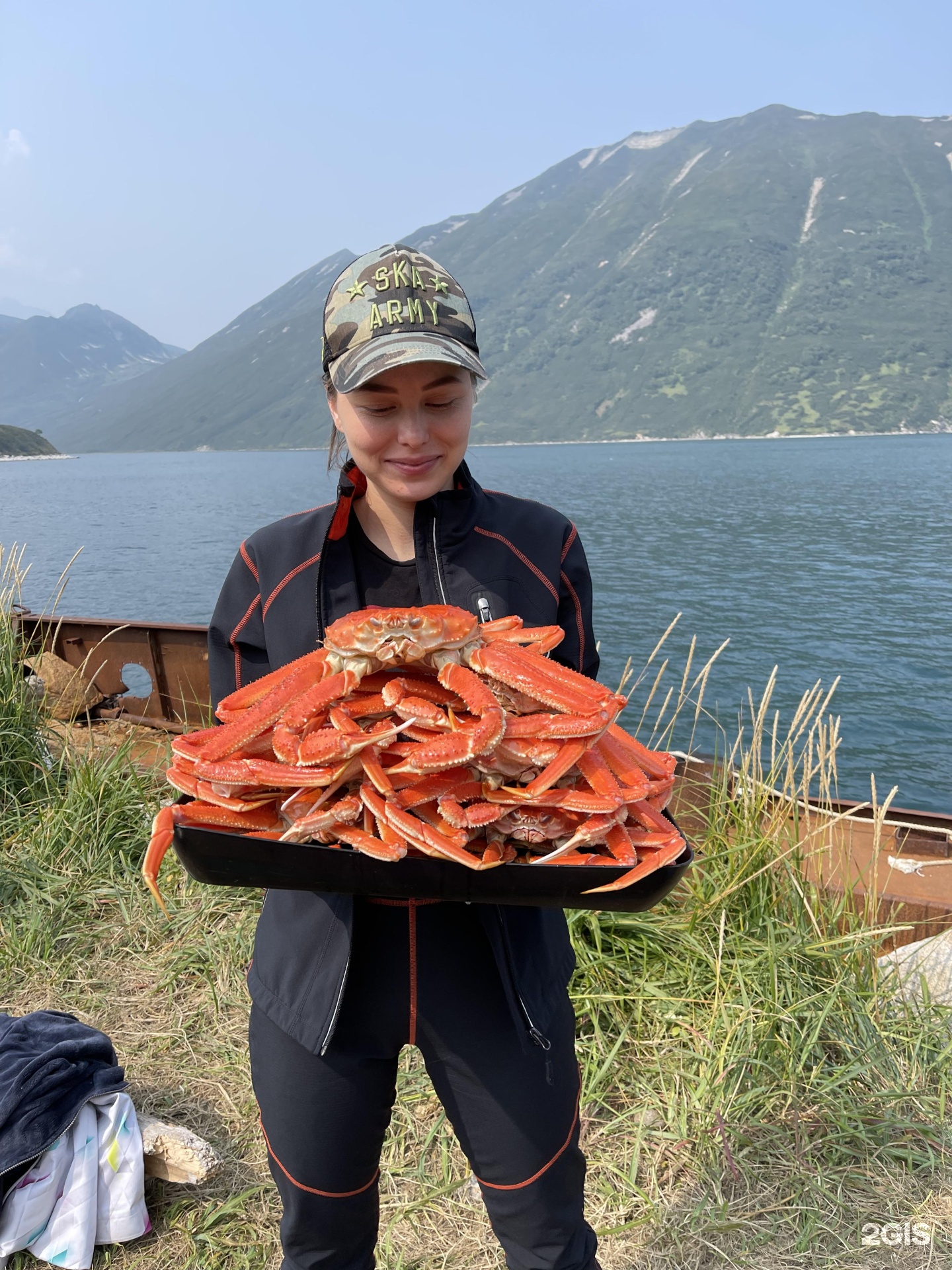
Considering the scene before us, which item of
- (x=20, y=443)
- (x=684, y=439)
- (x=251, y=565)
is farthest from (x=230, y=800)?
(x=20, y=443)

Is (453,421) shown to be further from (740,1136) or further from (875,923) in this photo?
(875,923)

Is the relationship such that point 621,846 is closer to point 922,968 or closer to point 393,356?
point 393,356

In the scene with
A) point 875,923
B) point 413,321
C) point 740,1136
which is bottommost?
point 740,1136

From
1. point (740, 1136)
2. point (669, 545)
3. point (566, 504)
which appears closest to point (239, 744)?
point (740, 1136)

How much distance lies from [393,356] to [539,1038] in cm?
165

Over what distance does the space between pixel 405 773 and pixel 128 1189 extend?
2.48 meters

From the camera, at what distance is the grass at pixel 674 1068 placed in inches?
112

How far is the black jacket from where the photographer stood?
1805 millimetres

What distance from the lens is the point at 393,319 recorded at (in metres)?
1.88

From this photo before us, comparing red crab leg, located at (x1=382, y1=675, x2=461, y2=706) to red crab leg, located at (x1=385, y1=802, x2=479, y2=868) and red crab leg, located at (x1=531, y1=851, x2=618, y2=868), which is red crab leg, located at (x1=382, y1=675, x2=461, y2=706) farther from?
red crab leg, located at (x1=531, y1=851, x2=618, y2=868)

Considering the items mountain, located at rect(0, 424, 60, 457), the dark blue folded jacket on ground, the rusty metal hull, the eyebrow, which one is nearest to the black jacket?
the eyebrow

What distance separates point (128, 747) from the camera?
17.0 ft

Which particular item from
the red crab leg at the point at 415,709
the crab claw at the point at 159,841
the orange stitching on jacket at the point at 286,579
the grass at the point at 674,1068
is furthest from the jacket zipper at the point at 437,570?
the grass at the point at 674,1068

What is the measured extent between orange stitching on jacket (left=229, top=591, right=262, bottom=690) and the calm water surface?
9425 millimetres
